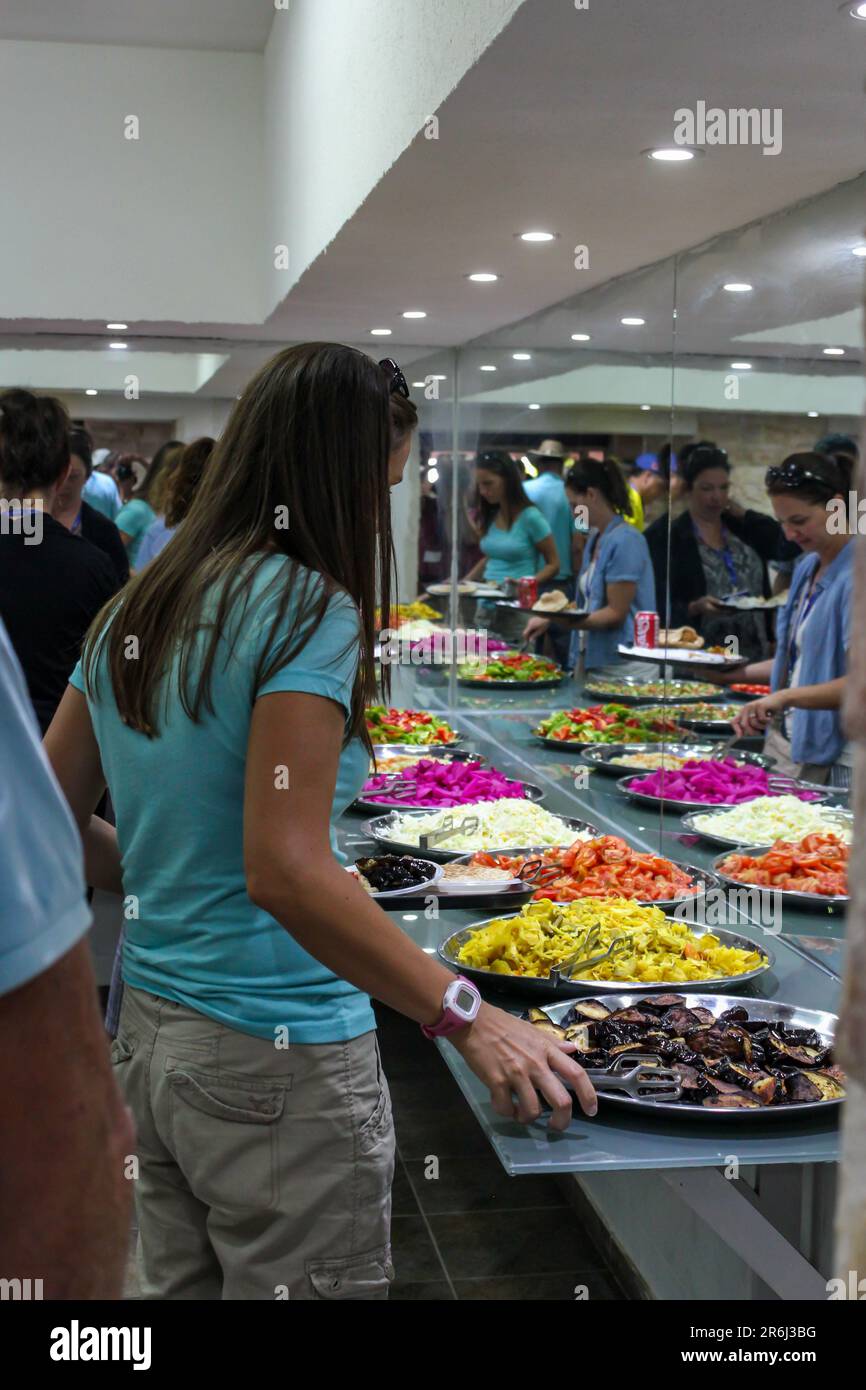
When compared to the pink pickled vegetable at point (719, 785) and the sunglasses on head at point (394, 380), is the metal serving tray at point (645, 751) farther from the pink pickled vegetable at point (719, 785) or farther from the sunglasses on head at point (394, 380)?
the sunglasses on head at point (394, 380)

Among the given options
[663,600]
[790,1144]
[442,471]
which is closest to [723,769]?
[663,600]

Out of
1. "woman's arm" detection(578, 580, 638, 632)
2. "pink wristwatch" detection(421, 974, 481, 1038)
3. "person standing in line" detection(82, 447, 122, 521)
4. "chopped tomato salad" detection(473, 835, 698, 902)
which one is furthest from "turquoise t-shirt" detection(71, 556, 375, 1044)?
"person standing in line" detection(82, 447, 122, 521)

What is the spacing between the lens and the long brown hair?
1.64 metres

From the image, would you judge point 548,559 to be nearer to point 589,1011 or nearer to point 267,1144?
point 589,1011

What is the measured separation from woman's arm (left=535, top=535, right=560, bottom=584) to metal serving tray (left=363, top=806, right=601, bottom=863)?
45.9 inches

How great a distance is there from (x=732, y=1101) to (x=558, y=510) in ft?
9.49

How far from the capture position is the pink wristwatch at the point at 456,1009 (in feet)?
5.37

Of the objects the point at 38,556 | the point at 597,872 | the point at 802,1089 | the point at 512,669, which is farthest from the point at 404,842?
the point at 512,669

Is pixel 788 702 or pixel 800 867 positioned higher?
pixel 788 702

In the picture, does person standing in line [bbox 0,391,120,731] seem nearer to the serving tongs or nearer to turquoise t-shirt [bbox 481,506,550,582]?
turquoise t-shirt [bbox 481,506,550,582]

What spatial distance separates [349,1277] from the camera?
1690 millimetres

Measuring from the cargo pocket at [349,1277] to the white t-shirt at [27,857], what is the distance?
1.03 metres

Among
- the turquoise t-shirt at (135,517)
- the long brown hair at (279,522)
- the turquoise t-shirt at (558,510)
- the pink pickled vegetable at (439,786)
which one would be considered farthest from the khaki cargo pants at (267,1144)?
the turquoise t-shirt at (135,517)
